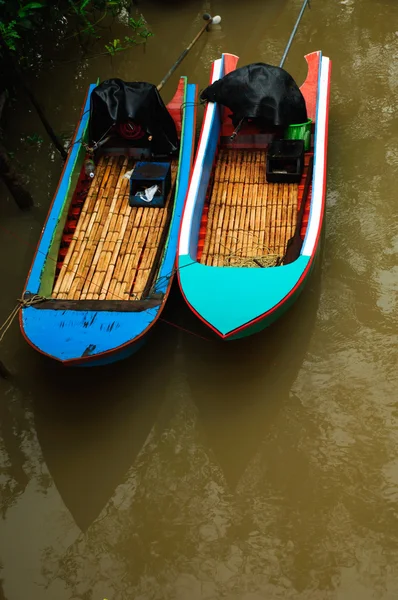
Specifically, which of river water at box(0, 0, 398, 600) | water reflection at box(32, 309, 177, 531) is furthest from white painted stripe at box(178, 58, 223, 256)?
water reflection at box(32, 309, 177, 531)

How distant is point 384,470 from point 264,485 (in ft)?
3.37

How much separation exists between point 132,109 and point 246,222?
1924mm

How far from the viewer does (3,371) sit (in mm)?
5867

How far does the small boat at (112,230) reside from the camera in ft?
17.5

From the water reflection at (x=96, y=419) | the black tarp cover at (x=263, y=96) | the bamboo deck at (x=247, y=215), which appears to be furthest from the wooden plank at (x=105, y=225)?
the black tarp cover at (x=263, y=96)

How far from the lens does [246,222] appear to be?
21.5ft

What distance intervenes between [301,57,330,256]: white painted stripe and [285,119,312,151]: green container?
0.17 metres

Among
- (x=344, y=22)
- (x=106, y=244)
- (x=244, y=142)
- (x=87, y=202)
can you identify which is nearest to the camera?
(x=106, y=244)

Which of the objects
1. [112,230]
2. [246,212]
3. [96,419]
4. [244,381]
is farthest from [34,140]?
[244,381]

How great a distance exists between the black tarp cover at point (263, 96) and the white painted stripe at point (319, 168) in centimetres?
29

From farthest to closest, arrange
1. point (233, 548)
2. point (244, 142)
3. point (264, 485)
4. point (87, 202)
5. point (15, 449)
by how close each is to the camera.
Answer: point (244, 142) → point (87, 202) → point (15, 449) → point (264, 485) → point (233, 548)

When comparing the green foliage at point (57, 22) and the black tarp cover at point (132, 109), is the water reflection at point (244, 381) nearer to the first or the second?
the black tarp cover at point (132, 109)

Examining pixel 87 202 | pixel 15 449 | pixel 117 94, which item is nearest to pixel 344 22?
pixel 117 94

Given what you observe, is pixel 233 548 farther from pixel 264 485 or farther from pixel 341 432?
pixel 341 432
